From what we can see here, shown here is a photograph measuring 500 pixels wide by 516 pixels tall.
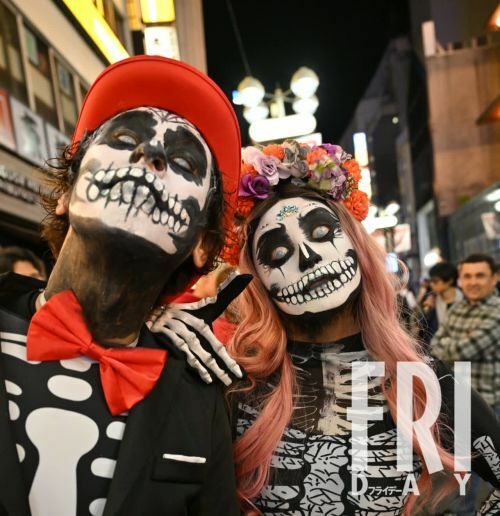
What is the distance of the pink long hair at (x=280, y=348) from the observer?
5.65ft

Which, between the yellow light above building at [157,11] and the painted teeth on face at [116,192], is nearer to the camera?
the painted teeth on face at [116,192]

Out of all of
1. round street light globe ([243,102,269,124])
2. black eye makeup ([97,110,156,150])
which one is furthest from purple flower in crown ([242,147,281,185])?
round street light globe ([243,102,269,124])

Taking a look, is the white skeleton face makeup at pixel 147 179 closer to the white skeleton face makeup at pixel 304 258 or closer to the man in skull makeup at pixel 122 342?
the man in skull makeup at pixel 122 342

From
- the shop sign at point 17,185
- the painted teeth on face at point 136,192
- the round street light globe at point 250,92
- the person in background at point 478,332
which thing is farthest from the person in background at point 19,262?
the round street light globe at point 250,92

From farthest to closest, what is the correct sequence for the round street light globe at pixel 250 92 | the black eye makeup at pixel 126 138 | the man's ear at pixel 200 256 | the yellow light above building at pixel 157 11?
the round street light globe at pixel 250 92
the yellow light above building at pixel 157 11
the man's ear at pixel 200 256
the black eye makeup at pixel 126 138

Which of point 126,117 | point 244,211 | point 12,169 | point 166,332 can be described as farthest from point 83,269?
point 12,169

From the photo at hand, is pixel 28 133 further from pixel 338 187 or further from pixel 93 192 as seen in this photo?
pixel 93 192

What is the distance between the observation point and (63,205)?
1.44 meters

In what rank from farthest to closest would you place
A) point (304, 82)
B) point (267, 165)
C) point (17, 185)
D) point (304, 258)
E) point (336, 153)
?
point (304, 82), point (17, 185), point (336, 153), point (267, 165), point (304, 258)

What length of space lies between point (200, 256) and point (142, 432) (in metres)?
0.53

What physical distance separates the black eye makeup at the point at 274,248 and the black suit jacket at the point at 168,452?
22.8 inches

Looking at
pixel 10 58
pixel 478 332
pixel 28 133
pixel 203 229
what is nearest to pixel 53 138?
pixel 28 133

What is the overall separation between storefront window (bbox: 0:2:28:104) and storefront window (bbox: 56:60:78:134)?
1.10 ft

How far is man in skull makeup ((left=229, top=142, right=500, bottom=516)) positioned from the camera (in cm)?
170
